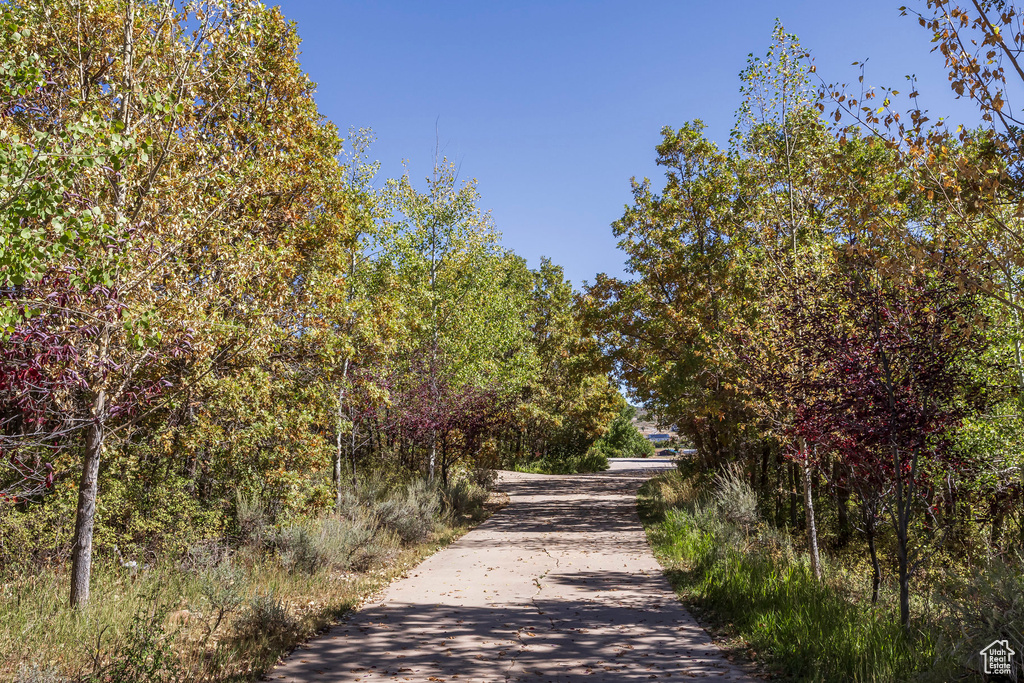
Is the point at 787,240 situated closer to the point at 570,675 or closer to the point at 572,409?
the point at 570,675

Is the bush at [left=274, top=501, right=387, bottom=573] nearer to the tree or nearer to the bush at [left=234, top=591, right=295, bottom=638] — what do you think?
the bush at [left=234, top=591, right=295, bottom=638]

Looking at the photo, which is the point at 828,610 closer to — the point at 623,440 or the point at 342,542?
the point at 342,542

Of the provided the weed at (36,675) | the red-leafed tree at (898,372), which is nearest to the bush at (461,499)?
the red-leafed tree at (898,372)

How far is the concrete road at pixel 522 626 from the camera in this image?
19.8 feet

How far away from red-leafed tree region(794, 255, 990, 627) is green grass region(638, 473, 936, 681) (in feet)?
2.14

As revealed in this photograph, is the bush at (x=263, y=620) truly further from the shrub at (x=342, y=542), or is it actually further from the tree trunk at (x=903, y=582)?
the tree trunk at (x=903, y=582)

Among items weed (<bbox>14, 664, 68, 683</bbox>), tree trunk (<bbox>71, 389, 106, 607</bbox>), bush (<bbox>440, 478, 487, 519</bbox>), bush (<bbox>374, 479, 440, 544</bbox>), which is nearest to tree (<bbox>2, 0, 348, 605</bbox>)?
tree trunk (<bbox>71, 389, 106, 607</bbox>)

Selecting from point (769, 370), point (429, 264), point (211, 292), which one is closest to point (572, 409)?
point (429, 264)

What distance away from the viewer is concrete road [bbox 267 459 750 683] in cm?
604

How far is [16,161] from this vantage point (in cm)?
424

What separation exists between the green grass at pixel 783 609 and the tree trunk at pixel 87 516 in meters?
7.10

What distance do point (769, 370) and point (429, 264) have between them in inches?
434

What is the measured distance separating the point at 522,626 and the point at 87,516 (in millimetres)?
5031

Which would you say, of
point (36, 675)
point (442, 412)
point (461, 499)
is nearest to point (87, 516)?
point (36, 675)
